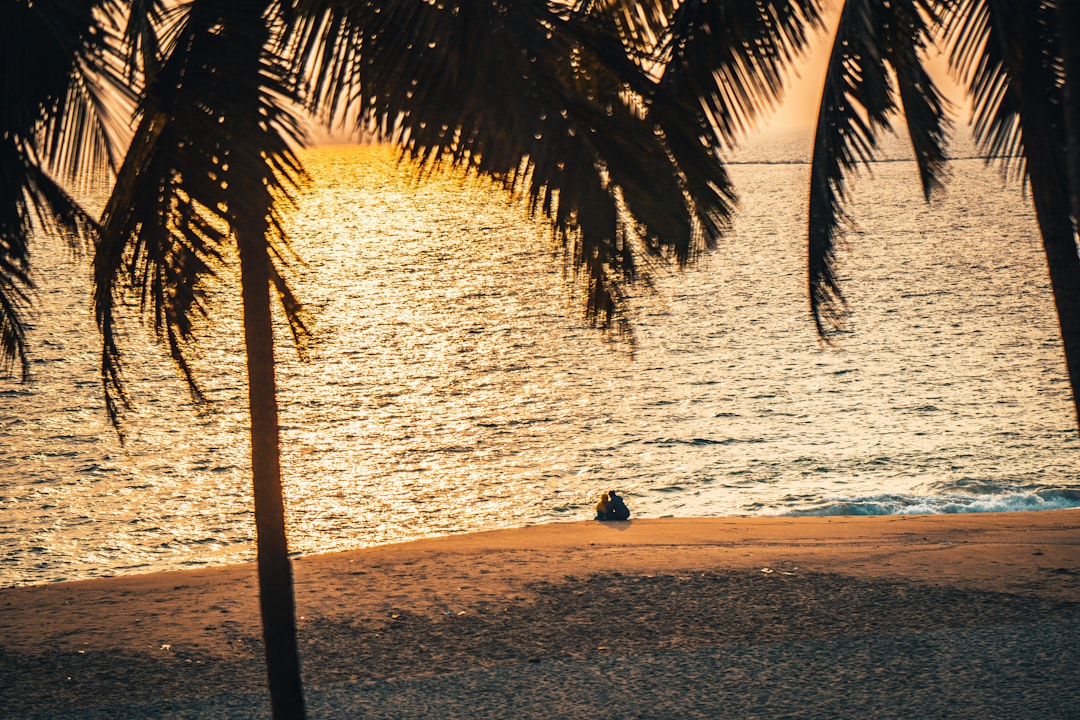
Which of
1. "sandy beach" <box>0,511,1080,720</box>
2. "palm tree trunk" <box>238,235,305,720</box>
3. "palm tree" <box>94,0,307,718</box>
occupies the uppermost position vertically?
"palm tree" <box>94,0,307,718</box>

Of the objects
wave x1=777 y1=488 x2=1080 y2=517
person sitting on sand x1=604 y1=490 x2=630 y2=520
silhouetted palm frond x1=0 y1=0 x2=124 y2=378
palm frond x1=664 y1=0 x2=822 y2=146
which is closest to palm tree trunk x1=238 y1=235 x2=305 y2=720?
silhouetted palm frond x1=0 y1=0 x2=124 y2=378

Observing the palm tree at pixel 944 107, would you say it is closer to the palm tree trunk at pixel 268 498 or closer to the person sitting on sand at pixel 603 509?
the palm tree trunk at pixel 268 498

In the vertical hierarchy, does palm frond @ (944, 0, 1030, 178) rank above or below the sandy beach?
above

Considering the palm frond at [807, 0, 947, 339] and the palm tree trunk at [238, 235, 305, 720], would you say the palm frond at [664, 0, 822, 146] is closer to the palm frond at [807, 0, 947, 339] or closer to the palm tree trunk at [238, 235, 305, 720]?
the palm frond at [807, 0, 947, 339]

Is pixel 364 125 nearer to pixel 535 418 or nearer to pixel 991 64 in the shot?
pixel 991 64

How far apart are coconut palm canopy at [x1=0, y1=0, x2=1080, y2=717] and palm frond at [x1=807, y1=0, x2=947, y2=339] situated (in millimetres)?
32

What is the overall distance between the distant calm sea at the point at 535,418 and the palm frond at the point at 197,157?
1.24ft

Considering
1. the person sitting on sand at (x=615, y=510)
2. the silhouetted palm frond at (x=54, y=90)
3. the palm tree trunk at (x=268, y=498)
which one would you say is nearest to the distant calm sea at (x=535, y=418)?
the palm tree trunk at (x=268, y=498)

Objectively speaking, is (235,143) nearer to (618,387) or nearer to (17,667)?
(17,667)

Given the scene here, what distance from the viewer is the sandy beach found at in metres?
6.82

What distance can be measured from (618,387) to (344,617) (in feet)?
89.2

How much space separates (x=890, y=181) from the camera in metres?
136

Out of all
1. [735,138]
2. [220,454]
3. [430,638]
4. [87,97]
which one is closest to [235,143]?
[87,97]

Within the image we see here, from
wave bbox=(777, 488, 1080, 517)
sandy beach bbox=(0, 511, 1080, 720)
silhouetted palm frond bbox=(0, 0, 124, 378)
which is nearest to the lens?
silhouetted palm frond bbox=(0, 0, 124, 378)
